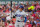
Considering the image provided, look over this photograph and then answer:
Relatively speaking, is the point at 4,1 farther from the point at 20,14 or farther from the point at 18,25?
the point at 18,25

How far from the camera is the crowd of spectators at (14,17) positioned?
1.09 metres

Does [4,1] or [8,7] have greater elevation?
[4,1]

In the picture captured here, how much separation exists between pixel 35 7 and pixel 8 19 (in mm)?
590

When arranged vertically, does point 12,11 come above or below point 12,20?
above

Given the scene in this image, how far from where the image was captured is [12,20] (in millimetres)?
1098

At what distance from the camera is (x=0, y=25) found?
1108 millimetres

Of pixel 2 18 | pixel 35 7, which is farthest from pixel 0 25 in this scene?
pixel 35 7

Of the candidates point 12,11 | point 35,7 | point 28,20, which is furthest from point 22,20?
point 35,7

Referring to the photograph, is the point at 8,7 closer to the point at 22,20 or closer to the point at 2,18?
the point at 2,18

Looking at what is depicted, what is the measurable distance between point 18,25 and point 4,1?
551 millimetres

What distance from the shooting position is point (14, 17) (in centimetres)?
110

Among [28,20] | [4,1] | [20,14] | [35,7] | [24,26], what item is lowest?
[24,26]

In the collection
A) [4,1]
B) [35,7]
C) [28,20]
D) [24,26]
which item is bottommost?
[24,26]

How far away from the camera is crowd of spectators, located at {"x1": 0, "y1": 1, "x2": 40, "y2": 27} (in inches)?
43.1
